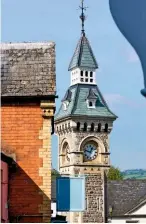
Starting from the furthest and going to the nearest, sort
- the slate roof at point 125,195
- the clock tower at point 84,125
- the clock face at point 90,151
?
1. the clock face at point 90,151
2. the clock tower at point 84,125
3. the slate roof at point 125,195

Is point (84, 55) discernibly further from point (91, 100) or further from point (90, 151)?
point (90, 151)

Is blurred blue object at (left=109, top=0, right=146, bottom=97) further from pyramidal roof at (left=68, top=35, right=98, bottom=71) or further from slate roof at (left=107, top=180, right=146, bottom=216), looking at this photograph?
pyramidal roof at (left=68, top=35, right=98, bottom=71)

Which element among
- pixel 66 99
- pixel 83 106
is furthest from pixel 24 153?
pixel 66 99

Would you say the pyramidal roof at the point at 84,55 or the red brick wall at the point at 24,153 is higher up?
the pyramidal roof at the point at 84,55

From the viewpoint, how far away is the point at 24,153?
10445 mm

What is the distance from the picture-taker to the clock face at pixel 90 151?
5664 cm

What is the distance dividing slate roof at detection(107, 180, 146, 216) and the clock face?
14.4 m

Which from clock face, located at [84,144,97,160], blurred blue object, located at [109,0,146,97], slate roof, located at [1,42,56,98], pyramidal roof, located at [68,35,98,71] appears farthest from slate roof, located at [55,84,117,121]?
blurred blue object, located at [109,0,146,97]

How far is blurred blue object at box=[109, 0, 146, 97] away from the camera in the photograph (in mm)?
1461

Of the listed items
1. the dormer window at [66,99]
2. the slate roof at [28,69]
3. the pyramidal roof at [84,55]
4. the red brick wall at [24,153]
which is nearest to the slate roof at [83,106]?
the dormer window at [66,99]

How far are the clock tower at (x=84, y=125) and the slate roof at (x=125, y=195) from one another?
33.7ft

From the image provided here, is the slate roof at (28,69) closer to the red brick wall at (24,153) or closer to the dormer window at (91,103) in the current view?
the red brick wall at (24,153)

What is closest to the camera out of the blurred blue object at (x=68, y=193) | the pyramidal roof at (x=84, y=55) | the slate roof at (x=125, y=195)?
the blurred blue object at (x=68, y=193)

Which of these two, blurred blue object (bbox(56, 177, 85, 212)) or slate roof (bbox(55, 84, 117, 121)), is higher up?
slate roof (bbox(55, 84, 117, 121))
